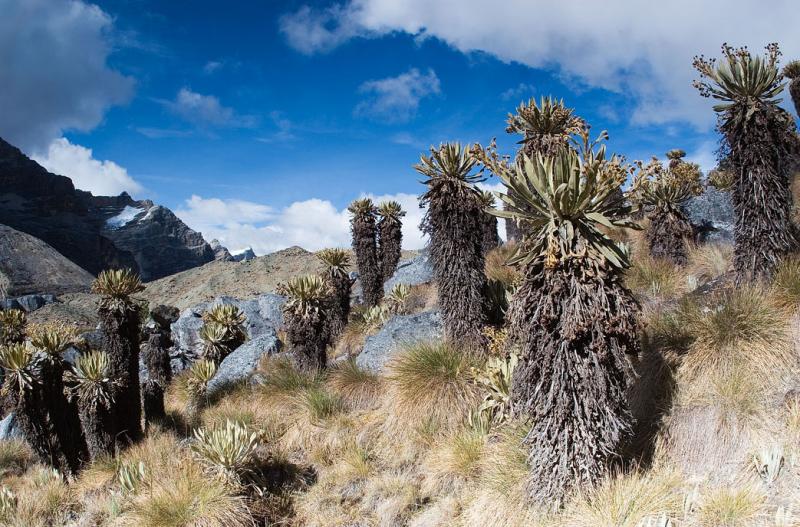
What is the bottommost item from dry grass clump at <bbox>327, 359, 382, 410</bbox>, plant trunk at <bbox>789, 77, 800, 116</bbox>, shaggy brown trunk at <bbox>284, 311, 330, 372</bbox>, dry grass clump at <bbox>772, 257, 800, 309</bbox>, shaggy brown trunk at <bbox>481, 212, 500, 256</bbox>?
dry grass clump at <bbox>327, 359, 382, 410</bbox>

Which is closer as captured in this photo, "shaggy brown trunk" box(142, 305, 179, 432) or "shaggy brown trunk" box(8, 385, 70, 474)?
"shaggy brown trunk" box(8, 385, 70, 474)

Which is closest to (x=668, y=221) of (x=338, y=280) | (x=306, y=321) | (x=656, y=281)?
(x=656, y=281)

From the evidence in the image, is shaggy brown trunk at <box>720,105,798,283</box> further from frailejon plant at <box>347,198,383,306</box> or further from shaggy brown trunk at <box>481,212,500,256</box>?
frailejon plant at <box>347,198,383,306</box>

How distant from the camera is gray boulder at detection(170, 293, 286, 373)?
22.0 m

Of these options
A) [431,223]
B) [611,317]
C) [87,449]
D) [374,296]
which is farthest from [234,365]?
[611,317]

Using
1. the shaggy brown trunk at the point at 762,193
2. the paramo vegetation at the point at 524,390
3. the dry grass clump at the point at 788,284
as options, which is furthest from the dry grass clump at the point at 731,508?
the shaggy brown trunk at the point at 762,193

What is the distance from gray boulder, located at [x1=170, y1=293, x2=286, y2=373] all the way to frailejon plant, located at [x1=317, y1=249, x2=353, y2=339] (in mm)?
5963

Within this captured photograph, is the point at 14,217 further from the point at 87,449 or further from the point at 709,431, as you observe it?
the point at 709,431

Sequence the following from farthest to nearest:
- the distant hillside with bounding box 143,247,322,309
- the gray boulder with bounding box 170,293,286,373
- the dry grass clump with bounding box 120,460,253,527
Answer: the distant hillside with bounding box 143,247,322,309
the gray boulder with bounding box 170,293,286,373
the dry grass clump with bounding box 120,460,253,527

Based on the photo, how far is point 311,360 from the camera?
12172 mm

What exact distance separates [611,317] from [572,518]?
2150 millimetres

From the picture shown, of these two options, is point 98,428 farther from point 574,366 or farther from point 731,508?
point 731,508

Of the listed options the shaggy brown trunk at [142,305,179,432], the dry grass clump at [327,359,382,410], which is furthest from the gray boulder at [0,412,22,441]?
the dry grass clump at [327,359,382,410]

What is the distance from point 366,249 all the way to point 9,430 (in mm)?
12874
